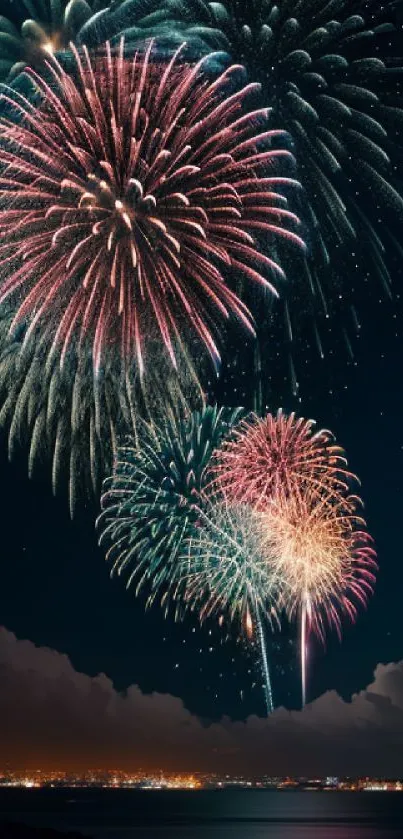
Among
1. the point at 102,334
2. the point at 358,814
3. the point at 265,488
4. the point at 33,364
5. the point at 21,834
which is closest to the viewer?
the point at 102,334

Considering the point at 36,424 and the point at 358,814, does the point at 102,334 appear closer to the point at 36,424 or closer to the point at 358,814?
the point at 36,424

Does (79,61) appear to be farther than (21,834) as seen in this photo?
No

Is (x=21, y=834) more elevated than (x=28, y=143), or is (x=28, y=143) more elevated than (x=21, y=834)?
(x=28, y=143)

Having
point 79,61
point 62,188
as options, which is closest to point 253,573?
point 62,188

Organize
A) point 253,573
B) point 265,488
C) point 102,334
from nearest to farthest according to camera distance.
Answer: point 102,334, point 265,488, point 253,573

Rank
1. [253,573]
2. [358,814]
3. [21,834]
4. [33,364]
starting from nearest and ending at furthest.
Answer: [33,364]
[253,573]
[21,834]
[358,814]

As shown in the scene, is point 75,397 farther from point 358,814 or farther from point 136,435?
point 358,814

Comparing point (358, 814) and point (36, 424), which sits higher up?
point (36, 424)

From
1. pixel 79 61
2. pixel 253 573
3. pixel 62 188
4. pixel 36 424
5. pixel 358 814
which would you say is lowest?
pixel 358 814

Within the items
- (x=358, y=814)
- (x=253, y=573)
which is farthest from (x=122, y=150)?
(x=358, y=814)
